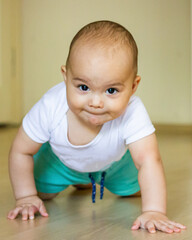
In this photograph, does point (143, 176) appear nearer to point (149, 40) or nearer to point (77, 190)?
point (77, 190)

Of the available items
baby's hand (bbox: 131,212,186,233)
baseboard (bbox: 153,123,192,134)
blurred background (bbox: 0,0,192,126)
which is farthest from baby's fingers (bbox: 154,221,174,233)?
blurred background (bbox: 0,0,192,126)

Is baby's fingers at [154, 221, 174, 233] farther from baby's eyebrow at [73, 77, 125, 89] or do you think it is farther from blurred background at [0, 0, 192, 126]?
blurred background at [0, 0, 192, 126]

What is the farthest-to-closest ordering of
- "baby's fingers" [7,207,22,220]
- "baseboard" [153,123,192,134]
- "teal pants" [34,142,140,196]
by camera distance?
"baseboard" [153,123,192,134], "teal pants" [34,142,140,196], "baby's fingers" [7,207,22,220]

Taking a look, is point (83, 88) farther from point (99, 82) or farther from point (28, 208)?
point (28, 208)

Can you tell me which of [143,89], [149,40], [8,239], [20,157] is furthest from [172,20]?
[8,239]

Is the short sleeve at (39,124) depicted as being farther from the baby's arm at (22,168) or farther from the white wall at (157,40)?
the white wall at (157,40)

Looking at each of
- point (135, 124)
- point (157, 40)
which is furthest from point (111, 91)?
point (157, 40)

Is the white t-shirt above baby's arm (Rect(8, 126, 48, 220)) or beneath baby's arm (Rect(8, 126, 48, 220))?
above

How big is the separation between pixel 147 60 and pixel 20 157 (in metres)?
2.40

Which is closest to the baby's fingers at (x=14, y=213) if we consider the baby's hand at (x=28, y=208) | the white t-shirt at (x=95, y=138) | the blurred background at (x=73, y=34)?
the baby's hand at (x=28, y=208)

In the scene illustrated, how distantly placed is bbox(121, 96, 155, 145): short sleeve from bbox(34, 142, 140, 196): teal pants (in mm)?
204

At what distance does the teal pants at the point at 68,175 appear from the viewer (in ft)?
3.87

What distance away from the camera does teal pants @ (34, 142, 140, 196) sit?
1.18 meters

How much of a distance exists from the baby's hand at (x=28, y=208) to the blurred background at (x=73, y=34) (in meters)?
2.34
